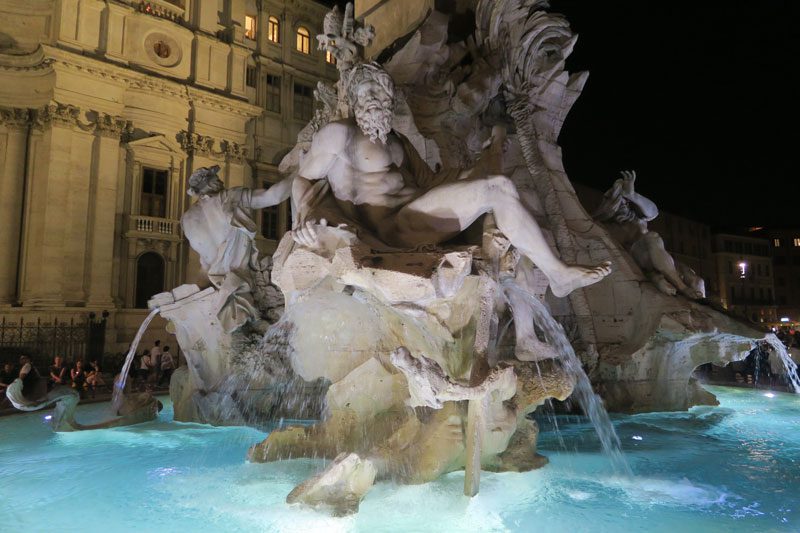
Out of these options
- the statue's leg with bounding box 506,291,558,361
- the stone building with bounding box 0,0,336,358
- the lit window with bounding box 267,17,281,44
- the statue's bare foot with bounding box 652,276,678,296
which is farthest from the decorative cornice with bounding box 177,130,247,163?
the statue's leg with bounding box 506,291,558,361

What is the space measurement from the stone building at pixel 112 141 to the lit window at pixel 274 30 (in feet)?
5.41

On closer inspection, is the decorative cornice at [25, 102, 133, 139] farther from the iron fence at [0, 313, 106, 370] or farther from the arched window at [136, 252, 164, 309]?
the iron fence at [0, 313, 106, 370]

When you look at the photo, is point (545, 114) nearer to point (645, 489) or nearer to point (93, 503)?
point (645, 489)

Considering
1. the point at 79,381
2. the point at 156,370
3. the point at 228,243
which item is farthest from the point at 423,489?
the point at 156,370

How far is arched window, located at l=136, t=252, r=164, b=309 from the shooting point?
932 inches

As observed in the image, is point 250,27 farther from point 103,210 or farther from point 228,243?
point 228,243

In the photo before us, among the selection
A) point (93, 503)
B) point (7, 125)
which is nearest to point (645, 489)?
point (93, 503)

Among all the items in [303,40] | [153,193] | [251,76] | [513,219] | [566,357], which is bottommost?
[566,357]

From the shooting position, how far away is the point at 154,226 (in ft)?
77.8

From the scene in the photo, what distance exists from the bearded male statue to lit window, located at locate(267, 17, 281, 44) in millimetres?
26967

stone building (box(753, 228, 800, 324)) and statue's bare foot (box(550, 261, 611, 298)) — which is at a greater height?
stone building (box(753, 228, 800, 324))

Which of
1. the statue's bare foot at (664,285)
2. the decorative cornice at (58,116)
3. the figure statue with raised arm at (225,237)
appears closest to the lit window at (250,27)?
the decorative cornice at (58,116)

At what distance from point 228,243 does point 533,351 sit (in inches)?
148

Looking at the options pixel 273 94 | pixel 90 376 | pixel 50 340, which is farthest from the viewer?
pixel 273 94
